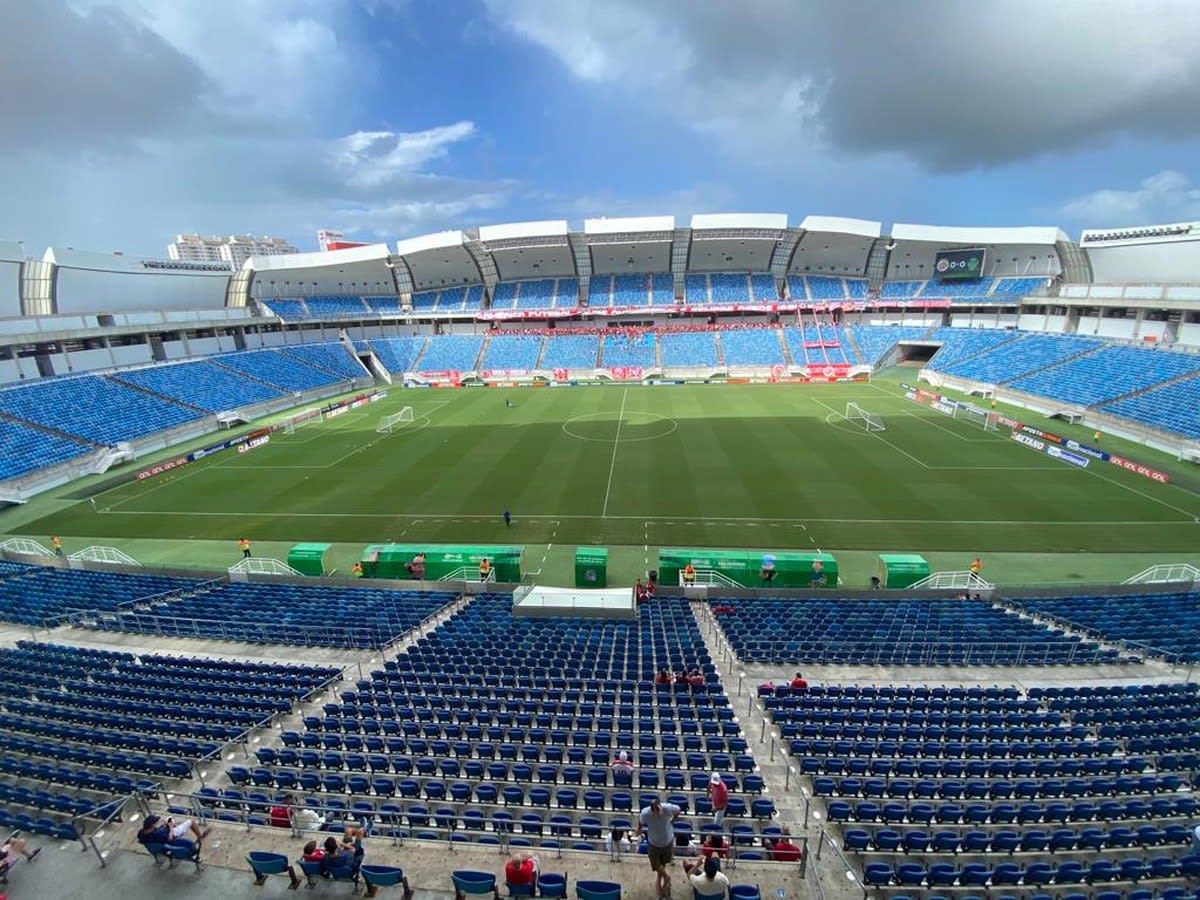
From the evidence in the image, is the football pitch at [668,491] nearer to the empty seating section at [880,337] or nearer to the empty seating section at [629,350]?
the empty seating section at [880,337]

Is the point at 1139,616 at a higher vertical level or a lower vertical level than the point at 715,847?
lower

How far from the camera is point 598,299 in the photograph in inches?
3270

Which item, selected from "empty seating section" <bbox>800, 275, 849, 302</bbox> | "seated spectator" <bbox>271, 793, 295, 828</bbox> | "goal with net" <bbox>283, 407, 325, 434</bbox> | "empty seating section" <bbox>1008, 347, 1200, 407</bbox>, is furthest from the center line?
"empty seating section" <bbox>1008, 347, 1200, 407</bbox>

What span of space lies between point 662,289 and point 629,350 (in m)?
12.9

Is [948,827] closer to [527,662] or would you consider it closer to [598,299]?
[527,662]

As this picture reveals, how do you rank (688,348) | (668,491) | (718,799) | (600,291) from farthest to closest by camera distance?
(600,291), (688,348), (668,491), (718,799)

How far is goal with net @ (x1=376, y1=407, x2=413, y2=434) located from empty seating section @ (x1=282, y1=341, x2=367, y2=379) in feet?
70.7

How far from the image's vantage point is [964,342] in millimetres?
65625

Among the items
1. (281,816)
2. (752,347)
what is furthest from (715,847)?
(752,347)

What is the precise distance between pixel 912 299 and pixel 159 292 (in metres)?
93.0

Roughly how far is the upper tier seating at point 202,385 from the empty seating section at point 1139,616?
6158 centimetres

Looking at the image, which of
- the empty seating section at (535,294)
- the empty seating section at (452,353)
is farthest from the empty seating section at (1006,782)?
the empty seating section at (535,294)

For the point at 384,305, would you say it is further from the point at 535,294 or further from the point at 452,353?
the point at 535,294

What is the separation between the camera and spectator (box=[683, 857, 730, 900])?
6863 mm
